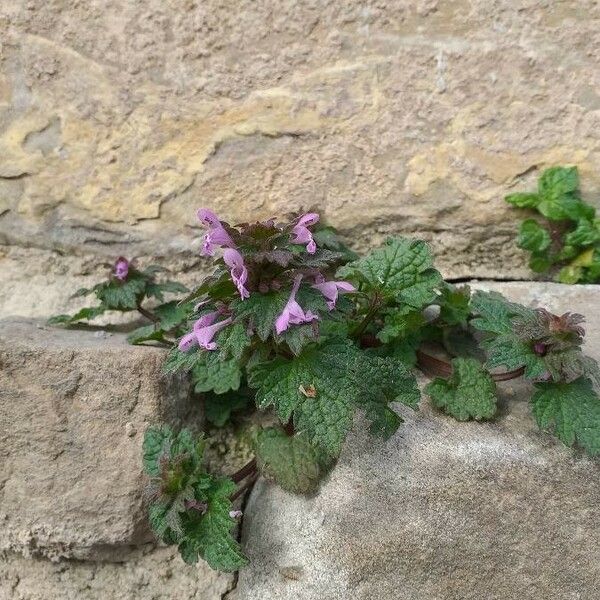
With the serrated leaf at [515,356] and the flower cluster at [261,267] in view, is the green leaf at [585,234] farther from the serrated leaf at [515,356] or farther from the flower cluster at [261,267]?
the flower cluster at [261,267]

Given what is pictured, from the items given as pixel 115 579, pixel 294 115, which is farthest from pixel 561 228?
pixel 115 579

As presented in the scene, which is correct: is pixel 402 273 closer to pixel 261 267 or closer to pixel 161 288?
pixel 261 267

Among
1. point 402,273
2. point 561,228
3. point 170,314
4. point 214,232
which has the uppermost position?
point 214,232

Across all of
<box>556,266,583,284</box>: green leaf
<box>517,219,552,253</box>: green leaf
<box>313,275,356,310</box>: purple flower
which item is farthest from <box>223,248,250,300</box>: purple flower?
<box>556,266,583,284</box>: green leaf

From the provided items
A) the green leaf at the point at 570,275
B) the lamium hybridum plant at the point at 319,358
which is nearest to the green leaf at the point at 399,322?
the lamium hybridum plant at the point at 319,358

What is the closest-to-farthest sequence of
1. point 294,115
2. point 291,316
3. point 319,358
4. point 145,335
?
point 291,316 → point 319,358 → point 145,335 → point 294,115

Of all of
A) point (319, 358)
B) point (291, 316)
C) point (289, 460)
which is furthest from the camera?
point (289, 460)

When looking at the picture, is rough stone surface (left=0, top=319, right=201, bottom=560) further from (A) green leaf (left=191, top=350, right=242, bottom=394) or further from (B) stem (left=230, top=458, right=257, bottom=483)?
(B) stem (left=230, top=458, right=257, bottom=483)
